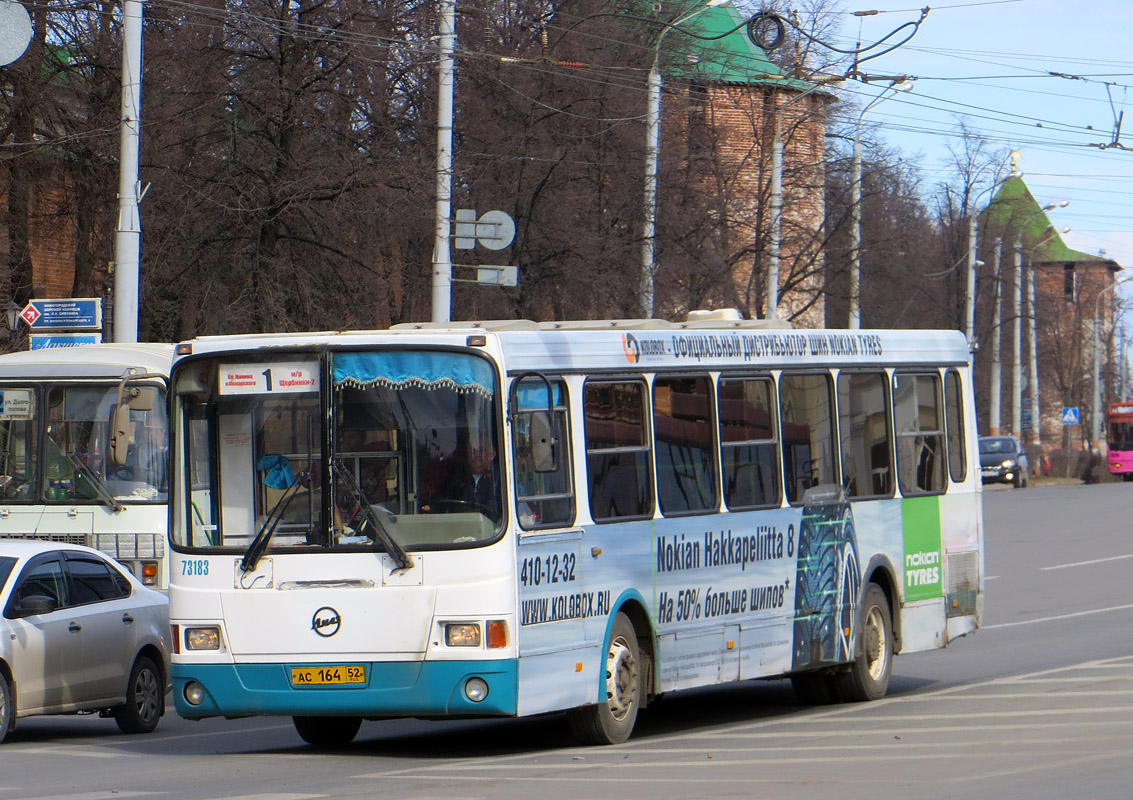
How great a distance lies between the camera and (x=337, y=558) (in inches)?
407

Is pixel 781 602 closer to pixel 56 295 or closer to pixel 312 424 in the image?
pixel 312 424

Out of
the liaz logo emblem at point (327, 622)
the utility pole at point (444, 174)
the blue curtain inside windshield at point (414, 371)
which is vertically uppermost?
the utility pole at point (444, 174)

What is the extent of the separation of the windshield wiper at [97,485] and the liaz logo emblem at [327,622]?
7.19 meters

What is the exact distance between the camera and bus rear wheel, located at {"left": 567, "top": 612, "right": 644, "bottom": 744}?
36.1 feet

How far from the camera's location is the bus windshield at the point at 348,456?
405 inches

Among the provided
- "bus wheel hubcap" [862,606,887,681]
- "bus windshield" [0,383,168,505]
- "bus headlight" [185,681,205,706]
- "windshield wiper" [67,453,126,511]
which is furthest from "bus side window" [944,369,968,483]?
"windshield wiper" [67,453,126,511]

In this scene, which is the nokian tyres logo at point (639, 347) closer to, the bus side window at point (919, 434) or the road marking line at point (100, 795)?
the bus side window at point (919, 434)

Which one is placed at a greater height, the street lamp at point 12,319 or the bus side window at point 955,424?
the street lamp at point 12,319

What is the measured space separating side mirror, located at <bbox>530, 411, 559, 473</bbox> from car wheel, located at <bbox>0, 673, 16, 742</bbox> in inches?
168

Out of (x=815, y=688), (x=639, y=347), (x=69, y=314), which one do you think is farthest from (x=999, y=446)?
(x=639, y=347)

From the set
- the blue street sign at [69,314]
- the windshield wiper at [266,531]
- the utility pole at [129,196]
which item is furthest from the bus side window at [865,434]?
the blue street sign at [69,314]

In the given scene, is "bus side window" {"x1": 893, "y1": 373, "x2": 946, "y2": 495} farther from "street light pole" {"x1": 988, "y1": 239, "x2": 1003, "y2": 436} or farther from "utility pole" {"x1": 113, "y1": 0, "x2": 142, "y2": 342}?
"street light pole" {"x1": 988, "y1": 239, "x2": 1003, "y2": 436}

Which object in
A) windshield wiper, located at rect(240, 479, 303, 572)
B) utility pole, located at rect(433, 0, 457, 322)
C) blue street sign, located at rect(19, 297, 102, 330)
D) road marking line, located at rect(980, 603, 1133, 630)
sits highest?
utility pole, located at rect(433, 0, 457, 322)

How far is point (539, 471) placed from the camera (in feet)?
34.1
